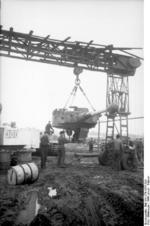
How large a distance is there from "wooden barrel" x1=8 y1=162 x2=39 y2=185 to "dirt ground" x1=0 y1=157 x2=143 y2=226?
202 mm

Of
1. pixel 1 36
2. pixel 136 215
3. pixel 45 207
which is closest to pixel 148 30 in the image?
pixel 136 215

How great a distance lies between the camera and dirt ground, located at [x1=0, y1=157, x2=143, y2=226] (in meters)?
4.79

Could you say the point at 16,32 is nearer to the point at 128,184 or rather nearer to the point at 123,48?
the point at 123,48

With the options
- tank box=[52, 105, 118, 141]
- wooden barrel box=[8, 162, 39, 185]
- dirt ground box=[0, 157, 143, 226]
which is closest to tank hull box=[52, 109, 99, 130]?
tank box=[52, 105, 118, 141]

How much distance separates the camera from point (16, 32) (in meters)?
10.8

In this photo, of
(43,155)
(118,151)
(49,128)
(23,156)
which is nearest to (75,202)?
(23,156)

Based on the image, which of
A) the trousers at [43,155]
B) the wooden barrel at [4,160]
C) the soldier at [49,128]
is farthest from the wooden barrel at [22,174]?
the soldier at [49,128]

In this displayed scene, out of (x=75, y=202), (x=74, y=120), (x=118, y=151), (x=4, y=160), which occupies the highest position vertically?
(x=74, y=120)

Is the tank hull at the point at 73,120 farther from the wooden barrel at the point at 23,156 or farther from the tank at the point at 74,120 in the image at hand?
the wooden barrel at the point at 23,156

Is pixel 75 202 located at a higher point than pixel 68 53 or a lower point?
lower

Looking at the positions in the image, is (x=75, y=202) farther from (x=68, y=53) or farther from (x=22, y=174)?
(x=68, y=53)

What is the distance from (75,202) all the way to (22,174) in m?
2.34

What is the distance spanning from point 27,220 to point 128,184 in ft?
13.8

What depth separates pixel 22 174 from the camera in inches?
297
